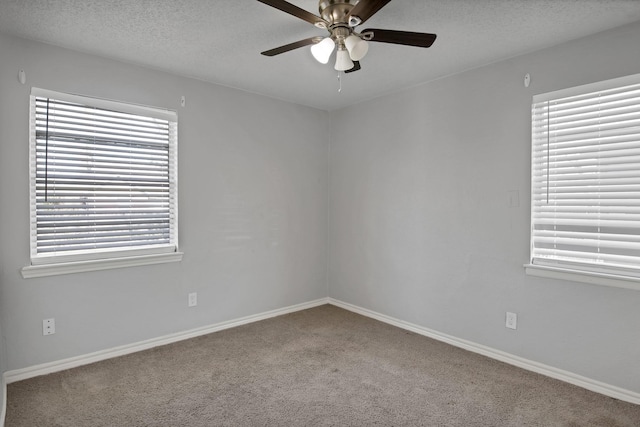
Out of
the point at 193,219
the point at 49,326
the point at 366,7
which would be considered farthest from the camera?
the point at 193,219

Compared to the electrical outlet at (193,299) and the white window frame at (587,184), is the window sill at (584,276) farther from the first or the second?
the electrical outlet at (193,299)

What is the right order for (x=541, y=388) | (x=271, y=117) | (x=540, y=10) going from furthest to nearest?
(x=271, y=117), (x=541, y=388), (x=540, y=10)

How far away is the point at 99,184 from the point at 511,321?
11.4 ft

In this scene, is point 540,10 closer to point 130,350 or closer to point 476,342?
point 476,342

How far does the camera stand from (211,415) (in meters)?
2.18

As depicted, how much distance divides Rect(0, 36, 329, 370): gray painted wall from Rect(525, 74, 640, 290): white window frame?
7.87 ft

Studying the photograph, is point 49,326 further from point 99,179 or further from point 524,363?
point 524,363

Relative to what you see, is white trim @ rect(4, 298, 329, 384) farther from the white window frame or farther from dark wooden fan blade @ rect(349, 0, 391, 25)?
dark wooden fan blade @ rect(349, 0, 391, 25)

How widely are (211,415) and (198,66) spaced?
8.67ft

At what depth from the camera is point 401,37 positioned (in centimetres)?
193

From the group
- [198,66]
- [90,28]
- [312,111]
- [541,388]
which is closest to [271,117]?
[312,111]

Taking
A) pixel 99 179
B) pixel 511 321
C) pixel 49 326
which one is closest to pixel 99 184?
pixel 99 179

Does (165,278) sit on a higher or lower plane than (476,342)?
higher

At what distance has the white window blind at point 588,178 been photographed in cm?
234
